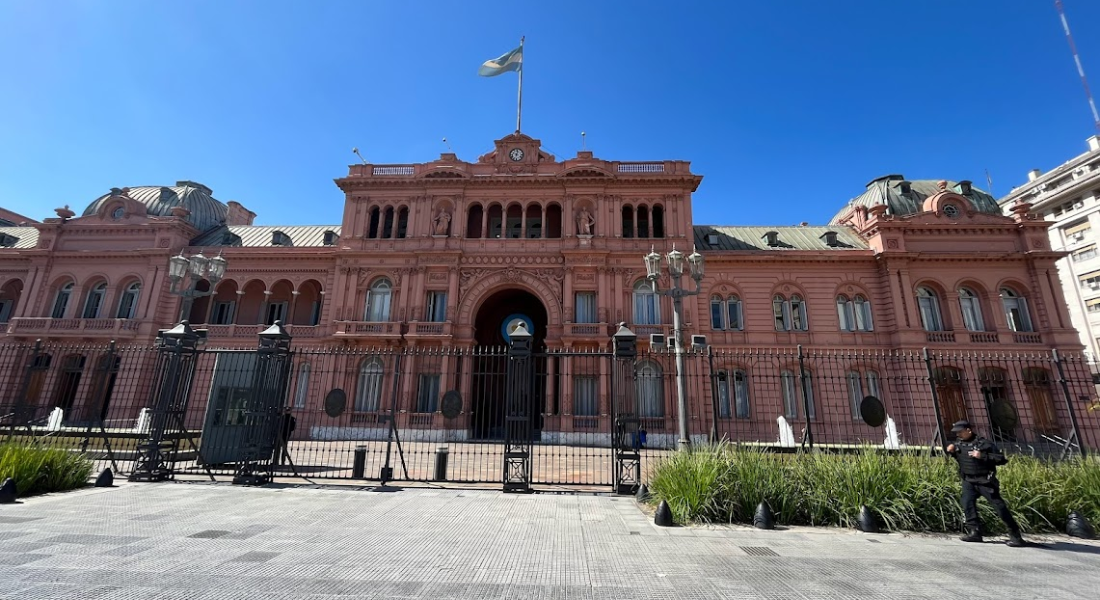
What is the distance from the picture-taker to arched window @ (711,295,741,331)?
78.0 ft

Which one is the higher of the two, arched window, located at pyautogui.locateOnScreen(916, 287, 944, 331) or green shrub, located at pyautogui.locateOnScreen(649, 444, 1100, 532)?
arched window, located at pyautogui.locateOnScreen(916, 287, 944, 331)

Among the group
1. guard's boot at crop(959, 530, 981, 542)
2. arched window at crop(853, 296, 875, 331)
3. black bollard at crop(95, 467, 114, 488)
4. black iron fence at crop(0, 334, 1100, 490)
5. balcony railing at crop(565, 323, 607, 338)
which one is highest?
arched window at crop(853, 296, 875, 331)

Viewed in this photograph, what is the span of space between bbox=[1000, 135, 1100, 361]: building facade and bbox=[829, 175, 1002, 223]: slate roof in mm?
18953

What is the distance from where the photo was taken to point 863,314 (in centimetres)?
2373

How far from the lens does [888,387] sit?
842 inches

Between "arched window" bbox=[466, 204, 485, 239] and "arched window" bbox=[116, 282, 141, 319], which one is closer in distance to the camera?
"arched window" bbox=[116, 282, 141, 319]

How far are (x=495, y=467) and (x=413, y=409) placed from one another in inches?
408

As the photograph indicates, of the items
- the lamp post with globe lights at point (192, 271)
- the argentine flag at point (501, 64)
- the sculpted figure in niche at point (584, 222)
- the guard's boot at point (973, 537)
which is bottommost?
the guard's boot at point (973, 537)

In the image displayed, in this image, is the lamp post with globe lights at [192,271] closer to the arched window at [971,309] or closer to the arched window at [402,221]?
the arched window at [402,221]

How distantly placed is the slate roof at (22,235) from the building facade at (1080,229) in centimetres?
7906

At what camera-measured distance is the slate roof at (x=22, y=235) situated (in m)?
30.2

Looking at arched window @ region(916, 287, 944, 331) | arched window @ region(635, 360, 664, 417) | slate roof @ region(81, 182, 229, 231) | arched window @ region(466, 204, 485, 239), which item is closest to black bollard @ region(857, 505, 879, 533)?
arched window @ region(635, 360, 664, 417)

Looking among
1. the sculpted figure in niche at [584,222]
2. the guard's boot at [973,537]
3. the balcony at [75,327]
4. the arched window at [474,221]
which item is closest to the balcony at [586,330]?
the sculpted figure in niche at [584,222]

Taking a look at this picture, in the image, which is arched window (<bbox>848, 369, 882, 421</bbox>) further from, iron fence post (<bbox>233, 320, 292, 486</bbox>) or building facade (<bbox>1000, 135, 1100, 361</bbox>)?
building facade (<bbox>1000, 135, 1100, 361</bbox>)
